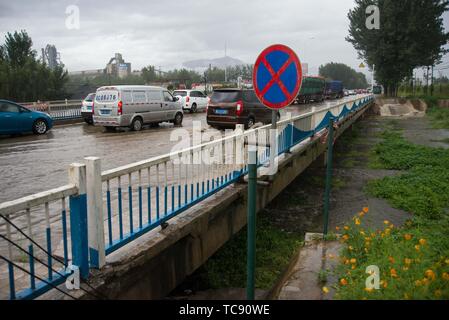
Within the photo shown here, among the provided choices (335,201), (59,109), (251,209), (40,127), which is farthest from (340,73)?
(251,209)

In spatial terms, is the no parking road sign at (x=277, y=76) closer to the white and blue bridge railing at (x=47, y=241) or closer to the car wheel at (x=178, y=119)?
the white and blue bridge railing at (x=47, y=241)

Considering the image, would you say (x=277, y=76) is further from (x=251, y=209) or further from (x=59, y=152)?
(x=59, y=152)

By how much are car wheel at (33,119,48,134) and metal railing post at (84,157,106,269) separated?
1353 cm

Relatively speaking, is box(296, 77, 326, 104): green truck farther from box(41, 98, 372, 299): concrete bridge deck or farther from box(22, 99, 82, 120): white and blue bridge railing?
box(41, 98, 372, 299): concrete bridge deck

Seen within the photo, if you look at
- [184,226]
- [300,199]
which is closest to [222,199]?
[184,226]

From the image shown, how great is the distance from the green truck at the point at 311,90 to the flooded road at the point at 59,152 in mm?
26376

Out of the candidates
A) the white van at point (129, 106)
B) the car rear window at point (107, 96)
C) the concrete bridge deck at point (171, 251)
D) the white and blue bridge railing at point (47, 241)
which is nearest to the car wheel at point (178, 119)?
the white van at point (129, 106)

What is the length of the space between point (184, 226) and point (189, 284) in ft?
6.90

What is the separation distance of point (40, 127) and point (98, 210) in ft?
45.2

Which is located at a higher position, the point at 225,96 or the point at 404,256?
the point at 225,96

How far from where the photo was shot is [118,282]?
366 cm

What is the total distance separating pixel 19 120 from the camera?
48.6ft

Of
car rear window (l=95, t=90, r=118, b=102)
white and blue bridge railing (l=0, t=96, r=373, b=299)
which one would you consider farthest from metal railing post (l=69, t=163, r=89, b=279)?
car rear window (l=95, t=90, r=118, b=102)
